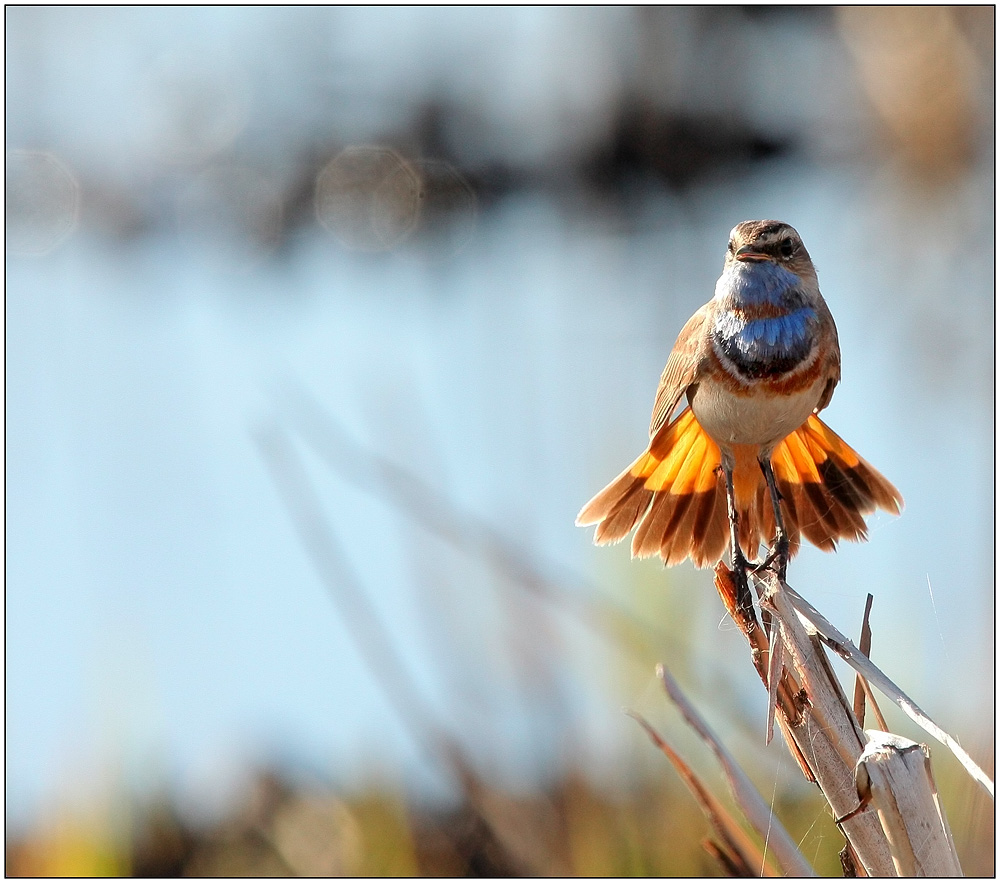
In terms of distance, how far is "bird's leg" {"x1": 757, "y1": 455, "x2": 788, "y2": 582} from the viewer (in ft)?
7.47

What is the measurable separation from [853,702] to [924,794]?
0.97 ft

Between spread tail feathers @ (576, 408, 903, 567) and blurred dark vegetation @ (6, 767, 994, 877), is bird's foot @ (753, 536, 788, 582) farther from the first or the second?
blurred dark vegetation @ (6, 767, 994, 877)

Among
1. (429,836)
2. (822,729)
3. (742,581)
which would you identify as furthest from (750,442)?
(429,836)

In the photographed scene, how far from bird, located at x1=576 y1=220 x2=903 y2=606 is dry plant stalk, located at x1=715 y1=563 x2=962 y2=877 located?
1.94 ft

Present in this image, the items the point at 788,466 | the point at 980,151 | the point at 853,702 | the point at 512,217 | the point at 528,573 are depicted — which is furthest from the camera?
the point at 512,217

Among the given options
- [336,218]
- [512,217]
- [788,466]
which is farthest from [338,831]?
[512,217]

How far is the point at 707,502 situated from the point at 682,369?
366 millimetres

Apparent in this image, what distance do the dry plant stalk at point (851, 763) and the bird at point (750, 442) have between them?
590 millimetres

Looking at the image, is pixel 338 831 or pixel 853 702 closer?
pixel 853 702

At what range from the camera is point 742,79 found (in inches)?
205

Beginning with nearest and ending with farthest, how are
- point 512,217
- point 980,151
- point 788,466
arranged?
point 788,466 < point 980,151 < point 512,217

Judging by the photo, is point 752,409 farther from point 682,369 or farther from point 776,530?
point 776,530

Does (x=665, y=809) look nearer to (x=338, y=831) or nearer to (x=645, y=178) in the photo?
(x=338, y=831)

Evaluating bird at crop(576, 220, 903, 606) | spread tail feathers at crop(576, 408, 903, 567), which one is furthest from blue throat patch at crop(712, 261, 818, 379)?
spread tail feathers at crop(576, 408, 903, 567)
